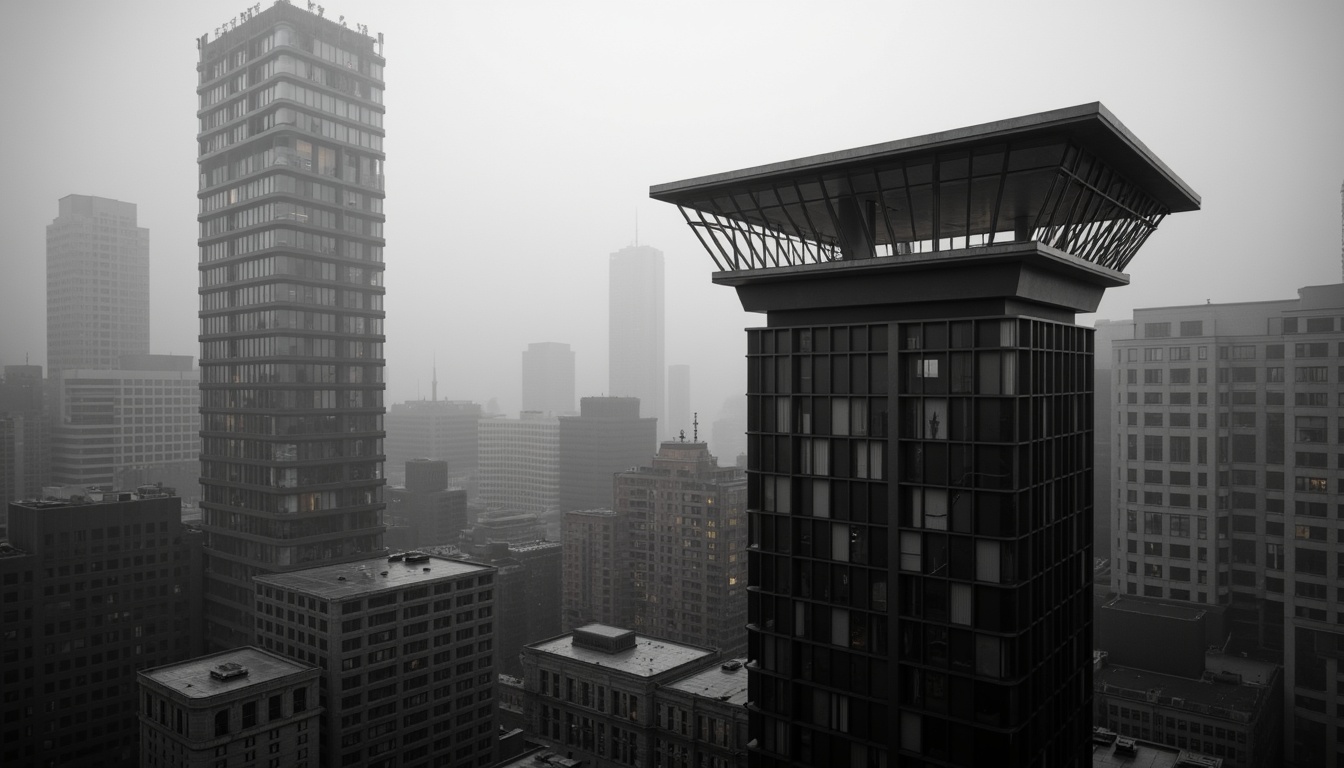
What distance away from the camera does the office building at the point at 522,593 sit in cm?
15525

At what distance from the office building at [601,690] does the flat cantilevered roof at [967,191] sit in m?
63.4

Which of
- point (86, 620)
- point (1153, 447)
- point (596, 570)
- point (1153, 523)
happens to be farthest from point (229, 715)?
point (1153, 447)

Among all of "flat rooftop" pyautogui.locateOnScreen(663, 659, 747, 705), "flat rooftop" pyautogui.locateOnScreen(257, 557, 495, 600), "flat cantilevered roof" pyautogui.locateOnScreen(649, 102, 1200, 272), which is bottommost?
"flat rooftop" pyautogui.locateOnScreen(663, 659, 747, 705)

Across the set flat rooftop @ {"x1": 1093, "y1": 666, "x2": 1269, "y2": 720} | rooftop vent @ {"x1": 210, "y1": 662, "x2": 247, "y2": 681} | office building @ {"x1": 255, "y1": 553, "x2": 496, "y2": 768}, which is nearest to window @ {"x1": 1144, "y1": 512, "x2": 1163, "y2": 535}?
flat rooftop @ {"x1": 1093, "y1": 666, "x2": 1269, "y2": 720}

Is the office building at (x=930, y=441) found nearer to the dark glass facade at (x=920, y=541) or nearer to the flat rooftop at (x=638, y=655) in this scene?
the dark glass facade at (x=920, y=541)

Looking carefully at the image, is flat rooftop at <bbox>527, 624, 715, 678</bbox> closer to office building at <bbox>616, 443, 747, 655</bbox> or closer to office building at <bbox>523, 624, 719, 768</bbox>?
office building at <bbox>523, 624, 719, 768</bbox>

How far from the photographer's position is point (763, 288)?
41375mm

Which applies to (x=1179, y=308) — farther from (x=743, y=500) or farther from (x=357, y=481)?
(x=357, y=481)

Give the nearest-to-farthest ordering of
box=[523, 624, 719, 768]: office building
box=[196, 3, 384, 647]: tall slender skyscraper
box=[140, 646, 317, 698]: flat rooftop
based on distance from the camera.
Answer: box=[140, 646, 317, 698]: flat rooftop → box=[523, 624, 719, 768]: office building → box=[196, 3, 384, 647]: tall slender skyscraper

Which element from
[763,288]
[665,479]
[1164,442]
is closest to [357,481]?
[665,479]

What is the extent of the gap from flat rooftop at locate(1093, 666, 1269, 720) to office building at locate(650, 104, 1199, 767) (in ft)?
218

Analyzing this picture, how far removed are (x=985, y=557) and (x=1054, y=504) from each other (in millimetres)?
6036

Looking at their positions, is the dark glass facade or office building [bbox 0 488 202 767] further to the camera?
office building [bbox 0 488 202 767]

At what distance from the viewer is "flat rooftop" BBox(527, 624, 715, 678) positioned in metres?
95.4
